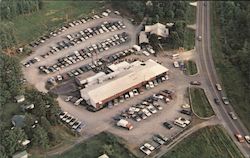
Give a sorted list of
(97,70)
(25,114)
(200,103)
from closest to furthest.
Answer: (25,114)
(200,103)
(97,70)

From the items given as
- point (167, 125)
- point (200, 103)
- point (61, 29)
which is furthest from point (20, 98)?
point (200, 103)

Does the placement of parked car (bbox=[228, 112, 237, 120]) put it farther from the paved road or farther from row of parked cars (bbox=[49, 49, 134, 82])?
row of parked cars (bbox=[49, 49, 134, 82])

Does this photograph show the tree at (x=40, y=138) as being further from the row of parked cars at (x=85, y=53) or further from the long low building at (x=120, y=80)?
the row of parked cars at (x=85, y=53)

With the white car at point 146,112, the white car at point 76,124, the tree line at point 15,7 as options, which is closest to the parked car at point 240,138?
the white car at point 146,112

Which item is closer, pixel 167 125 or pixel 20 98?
pixel 167 125

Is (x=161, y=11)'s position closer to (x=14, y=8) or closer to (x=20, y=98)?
(x=14, y=8)

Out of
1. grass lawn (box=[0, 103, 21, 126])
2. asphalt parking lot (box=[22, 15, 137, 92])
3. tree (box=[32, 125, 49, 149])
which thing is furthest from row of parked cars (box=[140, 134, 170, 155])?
asphalt parking lot (box=[22, 15, 137, 92])

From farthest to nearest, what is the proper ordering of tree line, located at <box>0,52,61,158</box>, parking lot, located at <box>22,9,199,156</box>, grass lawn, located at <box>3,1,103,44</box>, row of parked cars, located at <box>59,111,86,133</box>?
grass lawn, located at <box>3,1,103,44</box> < row of parked cars, located at <box>59,111,86,133</box> < parking lot, located at <box>22,9,199,156</box> < tree line, located at <box>0,52,61,158</box>
